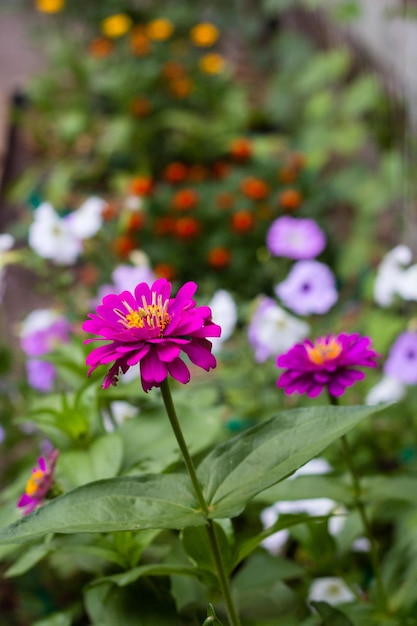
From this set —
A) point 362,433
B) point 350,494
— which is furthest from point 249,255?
point 350,494

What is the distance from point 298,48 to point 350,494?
3.64 metres

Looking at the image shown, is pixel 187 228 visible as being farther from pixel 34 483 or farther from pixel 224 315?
pixel 34 483

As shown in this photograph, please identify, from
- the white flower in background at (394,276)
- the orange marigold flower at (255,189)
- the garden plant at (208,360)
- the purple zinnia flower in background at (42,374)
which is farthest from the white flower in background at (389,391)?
the orange marigold flower at (255,189)

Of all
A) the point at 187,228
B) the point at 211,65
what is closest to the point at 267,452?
the point at 187,228

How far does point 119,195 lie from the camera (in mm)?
3910

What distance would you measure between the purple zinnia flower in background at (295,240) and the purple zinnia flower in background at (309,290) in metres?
0.15

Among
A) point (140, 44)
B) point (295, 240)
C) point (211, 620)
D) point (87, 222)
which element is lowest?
point (211, 620)

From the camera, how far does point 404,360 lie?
1.45 meters

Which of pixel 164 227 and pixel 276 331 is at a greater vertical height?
pixel 164 227

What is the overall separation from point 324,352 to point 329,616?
0.79 ft

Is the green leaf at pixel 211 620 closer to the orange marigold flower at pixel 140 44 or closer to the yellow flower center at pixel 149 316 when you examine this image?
the yellow flower center at pixel 149 316

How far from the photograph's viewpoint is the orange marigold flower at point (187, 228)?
3168mm

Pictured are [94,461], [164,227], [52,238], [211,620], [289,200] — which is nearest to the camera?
[211,620]

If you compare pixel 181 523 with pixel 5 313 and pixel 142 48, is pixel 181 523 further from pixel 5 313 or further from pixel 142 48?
pixel 142 48
